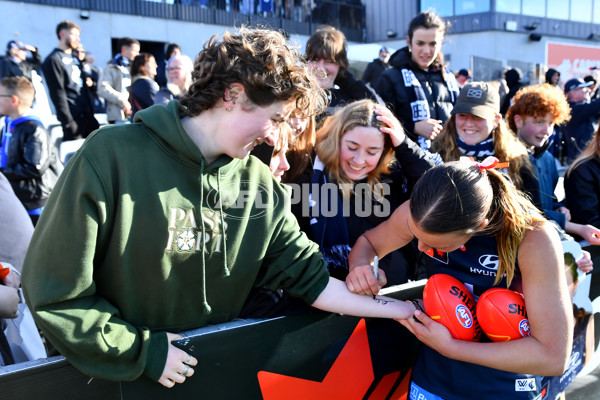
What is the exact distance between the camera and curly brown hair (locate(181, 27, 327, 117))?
1.82 m

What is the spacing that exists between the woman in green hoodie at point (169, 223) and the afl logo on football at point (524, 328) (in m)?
0.91

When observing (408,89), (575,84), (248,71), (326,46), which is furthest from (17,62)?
(575,84)

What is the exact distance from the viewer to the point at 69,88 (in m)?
7.41

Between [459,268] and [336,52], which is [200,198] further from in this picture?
[336,52]

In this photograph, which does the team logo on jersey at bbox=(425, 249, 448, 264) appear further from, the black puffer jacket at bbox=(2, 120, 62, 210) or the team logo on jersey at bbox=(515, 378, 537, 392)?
the black puffer jacket at bbox=(2, 120, 62, 210)

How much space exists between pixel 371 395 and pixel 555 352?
0.80 metres

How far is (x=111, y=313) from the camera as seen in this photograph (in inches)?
67.2

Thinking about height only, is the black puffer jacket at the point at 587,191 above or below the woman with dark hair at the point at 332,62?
below

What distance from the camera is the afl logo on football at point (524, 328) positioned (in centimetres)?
206

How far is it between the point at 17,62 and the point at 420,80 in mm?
8005

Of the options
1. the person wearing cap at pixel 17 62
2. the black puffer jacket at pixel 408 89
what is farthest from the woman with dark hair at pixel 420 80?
the person wearing cap at pixel 17 62

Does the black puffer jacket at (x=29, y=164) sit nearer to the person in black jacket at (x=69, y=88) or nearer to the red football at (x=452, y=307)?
the person in black jacket at (x=69, y=88)

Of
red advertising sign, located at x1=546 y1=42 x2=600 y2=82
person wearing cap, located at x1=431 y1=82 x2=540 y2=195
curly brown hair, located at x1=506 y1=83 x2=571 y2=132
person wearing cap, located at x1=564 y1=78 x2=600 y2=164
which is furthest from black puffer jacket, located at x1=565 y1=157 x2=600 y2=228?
red advertising sign, located at x1=546 y1=42 x2=600 y2=82

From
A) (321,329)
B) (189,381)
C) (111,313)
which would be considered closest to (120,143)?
(111,313)
